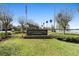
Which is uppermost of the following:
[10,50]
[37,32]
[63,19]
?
[63,19]

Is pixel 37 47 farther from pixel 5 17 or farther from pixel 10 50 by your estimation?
pixel 5 17

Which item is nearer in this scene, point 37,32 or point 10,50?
point 10,50

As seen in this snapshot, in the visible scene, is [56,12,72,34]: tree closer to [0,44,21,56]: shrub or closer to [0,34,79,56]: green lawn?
[0,34,79,56]: green lawn

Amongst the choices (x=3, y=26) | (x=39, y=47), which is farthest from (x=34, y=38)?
(x=3, y=26)

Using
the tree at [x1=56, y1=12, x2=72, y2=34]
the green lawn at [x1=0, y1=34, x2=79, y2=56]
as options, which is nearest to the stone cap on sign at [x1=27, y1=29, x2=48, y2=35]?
the green lawn at [x1=0, y1=34, x2=79, y2=56]

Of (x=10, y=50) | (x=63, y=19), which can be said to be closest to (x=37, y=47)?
(x=10, y=50)

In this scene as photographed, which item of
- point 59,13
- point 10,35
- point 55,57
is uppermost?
point 59,13

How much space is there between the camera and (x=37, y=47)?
17.0ft

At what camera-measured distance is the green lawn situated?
513cm

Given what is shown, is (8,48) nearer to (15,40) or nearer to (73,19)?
(15,40)

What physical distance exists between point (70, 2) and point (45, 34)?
2.14ft

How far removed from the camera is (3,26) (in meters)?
5.21

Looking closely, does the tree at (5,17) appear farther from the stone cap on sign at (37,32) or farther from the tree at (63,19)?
the tree at (63,19)

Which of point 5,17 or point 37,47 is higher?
point 5,17
